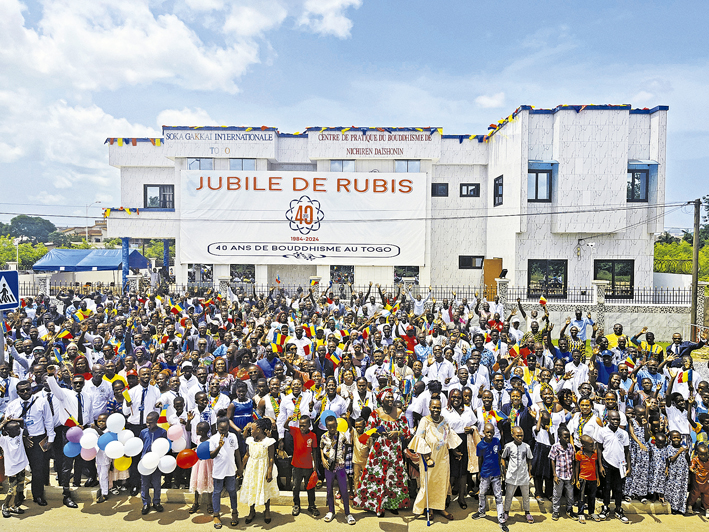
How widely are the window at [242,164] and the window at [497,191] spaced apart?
1145 centimetres

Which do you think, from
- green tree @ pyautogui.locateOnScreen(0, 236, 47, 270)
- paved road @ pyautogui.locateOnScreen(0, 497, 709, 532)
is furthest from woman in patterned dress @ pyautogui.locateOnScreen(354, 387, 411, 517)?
green tree @ pyautogui.locateOnScreen(0, 236, 47, 270)

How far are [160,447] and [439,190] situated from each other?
827 inches

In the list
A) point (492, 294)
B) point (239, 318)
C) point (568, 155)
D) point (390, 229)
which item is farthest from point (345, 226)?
point (239, 318)

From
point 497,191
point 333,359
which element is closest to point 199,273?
point 497,191

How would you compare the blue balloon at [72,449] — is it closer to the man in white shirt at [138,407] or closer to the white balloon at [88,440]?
the white balloon at [88,440]

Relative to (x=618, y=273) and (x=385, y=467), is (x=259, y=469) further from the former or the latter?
(x=618, y=273)

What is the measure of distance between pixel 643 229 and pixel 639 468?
54.1 ft

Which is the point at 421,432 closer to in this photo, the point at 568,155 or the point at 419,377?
the point at 419,377

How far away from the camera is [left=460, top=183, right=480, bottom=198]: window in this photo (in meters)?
25.1

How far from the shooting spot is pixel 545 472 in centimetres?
650

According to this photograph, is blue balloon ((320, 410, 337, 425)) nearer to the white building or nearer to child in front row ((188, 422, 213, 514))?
child in front row ((188, 422, 213, 514))

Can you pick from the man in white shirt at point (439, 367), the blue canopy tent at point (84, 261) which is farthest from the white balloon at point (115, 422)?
the blue canopy tent at point (84, 261)

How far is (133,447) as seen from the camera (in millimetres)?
6406

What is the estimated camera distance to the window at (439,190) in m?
25.3
